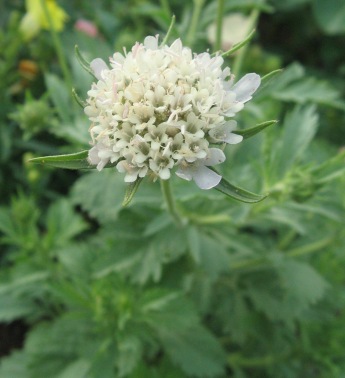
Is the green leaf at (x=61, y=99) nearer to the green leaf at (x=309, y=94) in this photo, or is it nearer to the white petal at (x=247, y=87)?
the green leaf at (x=309, y=94)

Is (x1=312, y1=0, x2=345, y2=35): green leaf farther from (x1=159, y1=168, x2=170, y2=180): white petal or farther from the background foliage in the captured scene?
(x1=159, y1=168, x2=170, y2=180): white petal

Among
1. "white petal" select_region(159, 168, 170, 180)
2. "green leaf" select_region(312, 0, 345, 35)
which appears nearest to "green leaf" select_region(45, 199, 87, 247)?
"white petal" select_region(159, 168, 170, 180)

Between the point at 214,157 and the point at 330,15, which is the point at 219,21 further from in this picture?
the point at 330,15

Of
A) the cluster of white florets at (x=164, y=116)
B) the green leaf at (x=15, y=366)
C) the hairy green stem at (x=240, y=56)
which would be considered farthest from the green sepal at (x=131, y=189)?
the green leaf at (x=15, y=366)

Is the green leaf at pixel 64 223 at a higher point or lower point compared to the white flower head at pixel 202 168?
lower

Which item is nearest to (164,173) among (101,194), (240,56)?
(101,194)

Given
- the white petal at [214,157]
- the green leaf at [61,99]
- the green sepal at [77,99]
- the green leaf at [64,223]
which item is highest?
the green sepal at [77,99]

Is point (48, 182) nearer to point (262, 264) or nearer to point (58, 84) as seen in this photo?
point (58, 84)
